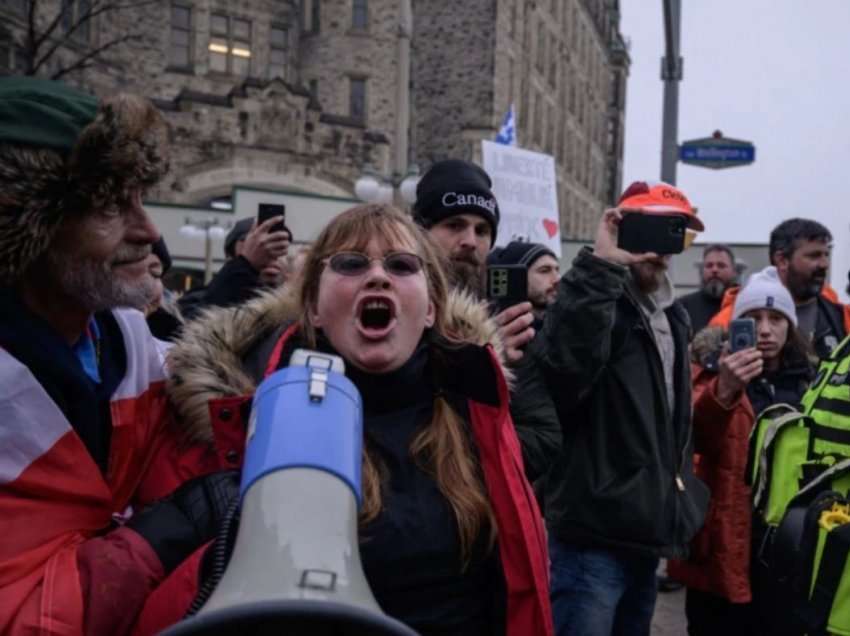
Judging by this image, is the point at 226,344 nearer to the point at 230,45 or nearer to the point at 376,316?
the point at 376,316

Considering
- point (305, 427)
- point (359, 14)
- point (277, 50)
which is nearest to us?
point (305, 427)

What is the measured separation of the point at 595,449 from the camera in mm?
3221

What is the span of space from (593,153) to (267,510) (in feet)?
175

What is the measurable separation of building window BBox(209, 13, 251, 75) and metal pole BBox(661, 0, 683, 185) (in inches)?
977

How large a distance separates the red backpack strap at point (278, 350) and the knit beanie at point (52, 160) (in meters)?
0.41

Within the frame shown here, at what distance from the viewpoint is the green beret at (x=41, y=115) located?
149 centimetres

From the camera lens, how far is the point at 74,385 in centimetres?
158

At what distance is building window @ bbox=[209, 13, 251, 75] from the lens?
30828 mm

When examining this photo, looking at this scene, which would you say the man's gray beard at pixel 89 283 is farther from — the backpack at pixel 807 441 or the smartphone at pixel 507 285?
the backpack at pixel 807 441

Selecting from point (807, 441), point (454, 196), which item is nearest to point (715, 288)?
point (454, 196)

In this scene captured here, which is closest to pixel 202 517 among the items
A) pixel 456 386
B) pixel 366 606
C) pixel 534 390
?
pixel 366 606

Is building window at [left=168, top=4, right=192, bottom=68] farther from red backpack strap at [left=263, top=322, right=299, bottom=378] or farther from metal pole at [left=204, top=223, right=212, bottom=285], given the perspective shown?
red backpack strap at [left=263, top=322, right=299, bottom=378]

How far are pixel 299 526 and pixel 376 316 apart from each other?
0.83 m

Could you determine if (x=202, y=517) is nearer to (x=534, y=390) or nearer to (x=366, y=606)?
(x=366, y=606)
